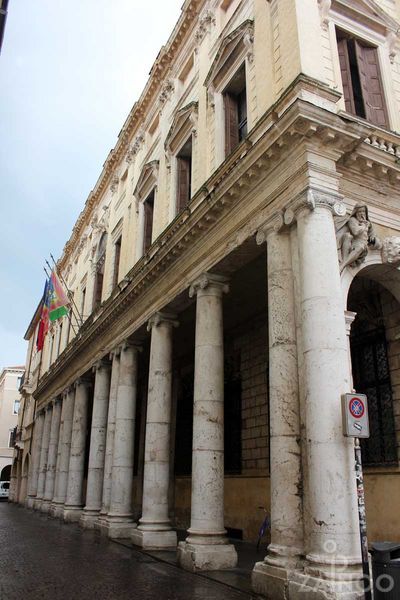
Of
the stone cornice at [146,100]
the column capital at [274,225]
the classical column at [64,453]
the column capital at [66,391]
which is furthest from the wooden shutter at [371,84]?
the column capital at [66,391]

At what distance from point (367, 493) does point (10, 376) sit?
53.4m

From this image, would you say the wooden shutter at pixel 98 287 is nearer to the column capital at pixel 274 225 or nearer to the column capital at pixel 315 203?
the column capital at pixel 274 225

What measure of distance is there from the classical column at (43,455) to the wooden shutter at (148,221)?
45.1 ft

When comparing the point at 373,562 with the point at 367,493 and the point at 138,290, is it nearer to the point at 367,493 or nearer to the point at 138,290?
the point at 367,493

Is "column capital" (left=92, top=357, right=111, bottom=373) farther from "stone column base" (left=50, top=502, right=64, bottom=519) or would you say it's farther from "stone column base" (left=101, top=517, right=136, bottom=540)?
"stone column base" (left=50, top=502, right=64, bottom=519)

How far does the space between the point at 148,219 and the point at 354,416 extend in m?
12.0

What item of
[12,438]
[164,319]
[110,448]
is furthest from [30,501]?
[12,438]

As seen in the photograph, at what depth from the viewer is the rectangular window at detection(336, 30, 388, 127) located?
33.0ft

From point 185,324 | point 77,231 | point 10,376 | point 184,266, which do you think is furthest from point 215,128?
point 10,376

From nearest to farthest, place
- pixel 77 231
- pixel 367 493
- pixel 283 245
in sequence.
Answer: pixel 283 245 < pixel 367 493 < pixel 77 231

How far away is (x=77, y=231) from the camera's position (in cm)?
2794

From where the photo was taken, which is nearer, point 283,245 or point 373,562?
point 373,562

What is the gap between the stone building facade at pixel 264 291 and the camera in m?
6.91

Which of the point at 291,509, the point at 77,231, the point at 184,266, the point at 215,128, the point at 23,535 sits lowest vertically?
the point at 23,535
